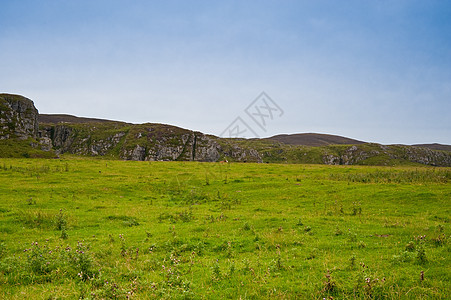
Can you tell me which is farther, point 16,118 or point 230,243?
point 16,118

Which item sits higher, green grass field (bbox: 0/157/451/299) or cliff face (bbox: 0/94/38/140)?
cliff face (bbox: 0/94/38/140)

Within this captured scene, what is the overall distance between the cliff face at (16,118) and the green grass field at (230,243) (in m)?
104

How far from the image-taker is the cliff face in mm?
106375

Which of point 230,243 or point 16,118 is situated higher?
point 16,118

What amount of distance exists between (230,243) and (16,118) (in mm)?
145196

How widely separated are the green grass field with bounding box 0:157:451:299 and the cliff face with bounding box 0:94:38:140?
340 feet

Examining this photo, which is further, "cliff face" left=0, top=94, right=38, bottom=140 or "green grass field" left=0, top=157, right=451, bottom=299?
"cliff face" left=0, top=94, right=38, bottom=140

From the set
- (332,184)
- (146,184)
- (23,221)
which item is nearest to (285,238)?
(23,221)

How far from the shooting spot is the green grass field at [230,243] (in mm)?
7160

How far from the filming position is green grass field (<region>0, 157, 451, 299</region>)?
282 inches

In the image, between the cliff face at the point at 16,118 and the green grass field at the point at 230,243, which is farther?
the cliff face at the point at 16,118

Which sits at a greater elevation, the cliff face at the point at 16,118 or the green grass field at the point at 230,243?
the cliff face at the point at 16,118

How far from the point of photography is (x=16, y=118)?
385 ft

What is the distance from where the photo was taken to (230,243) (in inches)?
456
